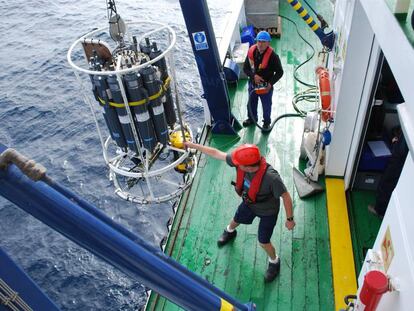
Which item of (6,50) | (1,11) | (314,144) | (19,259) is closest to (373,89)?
(314,144)

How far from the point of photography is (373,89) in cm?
477

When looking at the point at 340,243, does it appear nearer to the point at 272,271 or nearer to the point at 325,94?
the point at 272,271

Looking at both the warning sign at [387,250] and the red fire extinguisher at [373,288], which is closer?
the red fire extinguisher at [373,288]

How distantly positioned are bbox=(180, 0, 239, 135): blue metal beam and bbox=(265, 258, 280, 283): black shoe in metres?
2.98

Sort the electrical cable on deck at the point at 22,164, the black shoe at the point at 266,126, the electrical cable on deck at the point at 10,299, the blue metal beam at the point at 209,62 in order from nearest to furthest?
the electrical cable on deck at the point at 22,164 → the electrical cable on deck at the point at 10,299 → the blue metal beam at the point at 209,62 → the black shoe at the point at 266,126

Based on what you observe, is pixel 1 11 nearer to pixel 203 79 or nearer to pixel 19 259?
pixel 19 259

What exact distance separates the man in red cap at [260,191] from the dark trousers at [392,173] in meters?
1.32

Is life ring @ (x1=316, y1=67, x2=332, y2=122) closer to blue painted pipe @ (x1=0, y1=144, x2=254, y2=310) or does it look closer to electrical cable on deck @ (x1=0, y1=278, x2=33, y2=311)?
blue painted pipe @ (x1=0, y1=144, x2=254, y2=310)

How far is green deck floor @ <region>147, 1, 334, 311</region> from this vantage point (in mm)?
4738

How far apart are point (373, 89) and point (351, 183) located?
5.10ft

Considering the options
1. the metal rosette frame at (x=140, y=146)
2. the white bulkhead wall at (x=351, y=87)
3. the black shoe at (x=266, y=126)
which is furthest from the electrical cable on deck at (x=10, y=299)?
the black shoe at (x=266, y=126)

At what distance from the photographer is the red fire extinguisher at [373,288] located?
2693 millimetres

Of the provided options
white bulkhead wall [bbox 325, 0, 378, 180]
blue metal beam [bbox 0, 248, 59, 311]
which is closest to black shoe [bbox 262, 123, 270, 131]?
white bulkhead wall [bbox 325, 0, 378, 180]

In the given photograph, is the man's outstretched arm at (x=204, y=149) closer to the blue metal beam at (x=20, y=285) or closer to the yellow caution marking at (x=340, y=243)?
the yellow caution marking at (x=340, y=243)
